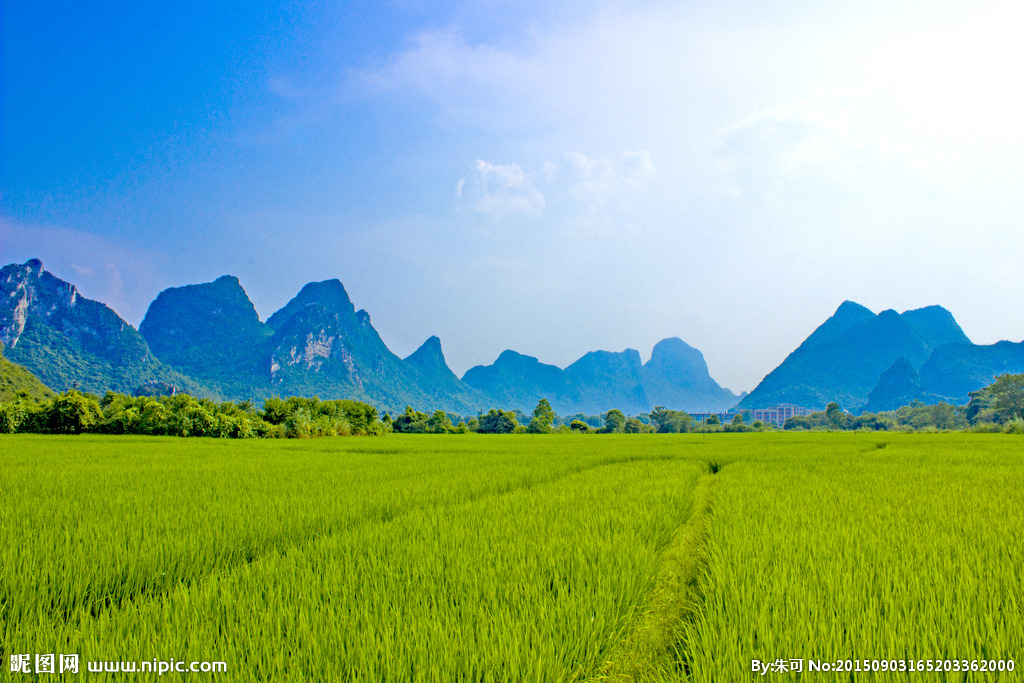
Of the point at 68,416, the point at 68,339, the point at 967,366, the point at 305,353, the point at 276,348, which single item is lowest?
the point at 967,366

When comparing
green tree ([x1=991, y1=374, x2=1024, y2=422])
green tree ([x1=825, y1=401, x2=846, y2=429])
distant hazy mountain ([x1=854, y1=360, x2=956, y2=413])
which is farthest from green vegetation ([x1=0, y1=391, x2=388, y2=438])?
distant hazy mountain ([x1=854, y1=360, x2=956, y2=413])

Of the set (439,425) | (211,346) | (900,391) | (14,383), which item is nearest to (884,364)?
(900,391)

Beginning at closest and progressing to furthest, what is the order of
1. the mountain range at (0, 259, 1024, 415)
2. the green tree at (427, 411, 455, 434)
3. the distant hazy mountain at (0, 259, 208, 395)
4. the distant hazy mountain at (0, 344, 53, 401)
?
the distant hazy mountain at (0, 344, 53, 401) → the green tree at (427, 411, 455, 434) → the distant hazy mountain at (0, 259, 208, 395) → the mountain range at (0, 259, 1024, 415)

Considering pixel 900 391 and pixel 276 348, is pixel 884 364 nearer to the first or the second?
pixel 900 391

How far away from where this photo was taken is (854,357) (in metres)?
167

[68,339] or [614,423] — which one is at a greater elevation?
[68,339]

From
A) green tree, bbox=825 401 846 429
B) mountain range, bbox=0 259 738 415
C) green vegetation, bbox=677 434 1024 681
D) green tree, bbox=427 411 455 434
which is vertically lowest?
green tree, bbox=825 401 846 429

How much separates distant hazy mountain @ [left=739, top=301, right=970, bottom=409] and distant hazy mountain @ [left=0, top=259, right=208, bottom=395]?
195 m

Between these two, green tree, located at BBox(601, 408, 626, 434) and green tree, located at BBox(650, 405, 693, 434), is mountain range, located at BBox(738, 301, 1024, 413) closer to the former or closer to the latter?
green tree, located at BBox(650, 405, 693, 434)

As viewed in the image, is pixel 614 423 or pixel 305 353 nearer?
pixel 614 423

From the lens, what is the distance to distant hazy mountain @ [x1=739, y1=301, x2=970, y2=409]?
157 meters

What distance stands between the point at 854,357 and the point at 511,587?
210293 millimetres

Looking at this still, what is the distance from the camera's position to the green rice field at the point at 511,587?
1814 millimetres

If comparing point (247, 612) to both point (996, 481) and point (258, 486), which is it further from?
point (996, 481)
